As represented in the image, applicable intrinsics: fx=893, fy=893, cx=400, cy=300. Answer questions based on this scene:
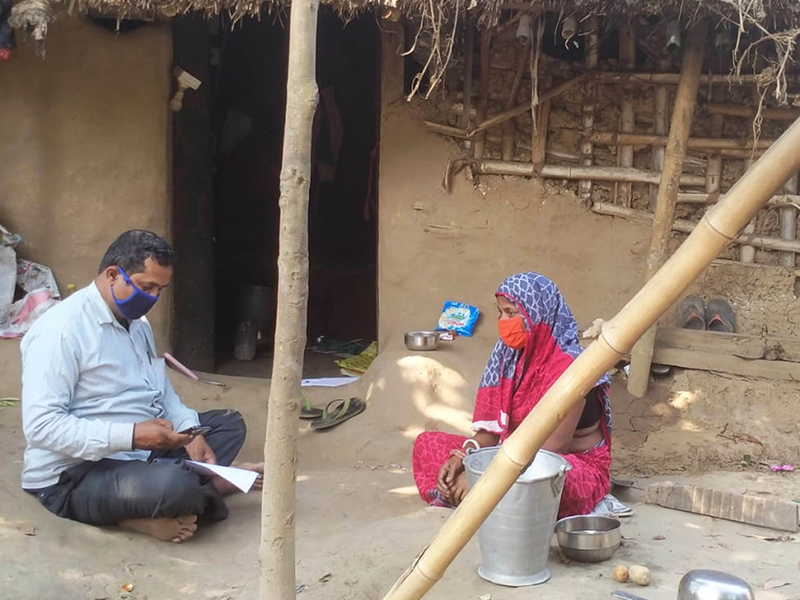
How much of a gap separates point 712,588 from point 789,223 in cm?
366

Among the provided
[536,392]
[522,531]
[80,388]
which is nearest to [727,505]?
[536,392]

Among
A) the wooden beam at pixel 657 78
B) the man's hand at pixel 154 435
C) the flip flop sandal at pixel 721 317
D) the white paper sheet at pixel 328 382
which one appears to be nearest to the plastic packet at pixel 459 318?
the white paper sheet at pixel 328 382

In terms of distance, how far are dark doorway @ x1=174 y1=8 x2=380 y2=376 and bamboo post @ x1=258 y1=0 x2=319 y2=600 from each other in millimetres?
5872

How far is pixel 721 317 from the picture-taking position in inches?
215

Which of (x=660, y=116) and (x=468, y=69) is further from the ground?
(x=468, y=69)

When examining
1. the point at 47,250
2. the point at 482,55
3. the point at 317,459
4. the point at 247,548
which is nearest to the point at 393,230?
the point at 482,55

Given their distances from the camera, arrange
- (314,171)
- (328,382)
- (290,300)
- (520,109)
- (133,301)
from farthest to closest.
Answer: (314,171), (328,382), (520,109), (133,301), (290,300)

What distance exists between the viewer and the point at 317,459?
5.11 m

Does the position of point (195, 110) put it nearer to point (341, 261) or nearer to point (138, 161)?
point (138, 161)

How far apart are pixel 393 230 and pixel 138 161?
1.75 meters

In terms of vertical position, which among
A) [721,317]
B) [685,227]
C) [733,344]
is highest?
[685,227]

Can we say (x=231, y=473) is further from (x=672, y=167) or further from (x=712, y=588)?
(x=672, y=167)

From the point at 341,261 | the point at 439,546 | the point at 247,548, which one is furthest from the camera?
the point at 341,261

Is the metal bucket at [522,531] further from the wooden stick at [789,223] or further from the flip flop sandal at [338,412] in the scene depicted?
the wooden stick at [789,223]
